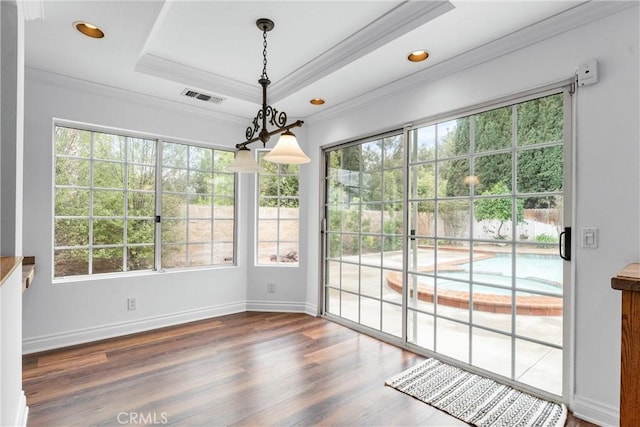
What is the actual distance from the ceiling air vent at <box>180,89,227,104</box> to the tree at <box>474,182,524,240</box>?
9.17 feet

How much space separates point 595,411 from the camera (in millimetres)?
1973

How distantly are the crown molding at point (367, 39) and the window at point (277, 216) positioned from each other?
1222 mm

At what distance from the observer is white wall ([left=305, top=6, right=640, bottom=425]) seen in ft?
6.17

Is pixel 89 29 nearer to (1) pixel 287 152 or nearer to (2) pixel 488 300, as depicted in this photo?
(1) pixel 287 152

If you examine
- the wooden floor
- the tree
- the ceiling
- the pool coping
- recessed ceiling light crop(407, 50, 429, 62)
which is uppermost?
the ceiling

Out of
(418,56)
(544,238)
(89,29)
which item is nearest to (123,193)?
(89,29)

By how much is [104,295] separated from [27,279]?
138 cm

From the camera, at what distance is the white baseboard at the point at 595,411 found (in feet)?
6.24

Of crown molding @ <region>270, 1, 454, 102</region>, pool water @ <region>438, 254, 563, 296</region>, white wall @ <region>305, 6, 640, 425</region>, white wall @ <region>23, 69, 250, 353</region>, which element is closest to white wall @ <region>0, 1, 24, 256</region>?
white wall @ <region>23, 69, 250, 353</region>

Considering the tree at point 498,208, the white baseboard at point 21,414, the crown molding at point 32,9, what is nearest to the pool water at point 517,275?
the tree at point 498,208

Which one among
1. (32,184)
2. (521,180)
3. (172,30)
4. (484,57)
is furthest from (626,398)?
(32,184)

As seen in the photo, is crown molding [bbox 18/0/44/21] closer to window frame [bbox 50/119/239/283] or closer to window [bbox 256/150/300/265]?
window frame [bbox 50/119/239/283]

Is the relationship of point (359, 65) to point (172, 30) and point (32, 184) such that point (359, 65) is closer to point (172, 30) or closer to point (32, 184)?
point (172, 30)

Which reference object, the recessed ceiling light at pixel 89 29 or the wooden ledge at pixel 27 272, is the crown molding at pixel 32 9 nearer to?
the recessed ceiling light at pixel 89 29
